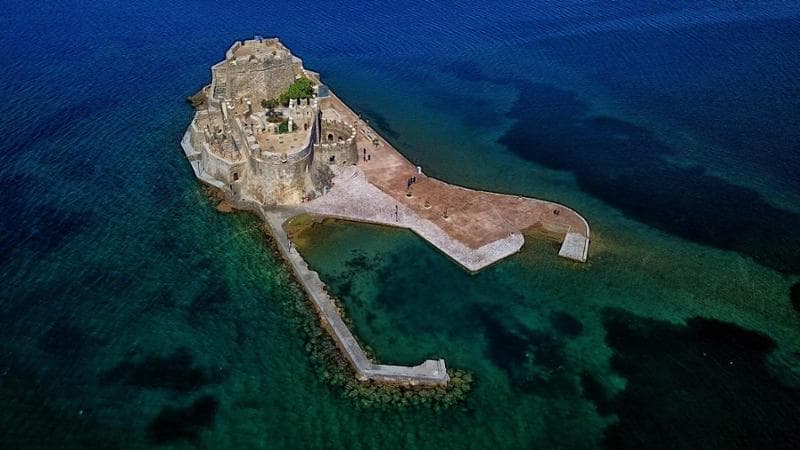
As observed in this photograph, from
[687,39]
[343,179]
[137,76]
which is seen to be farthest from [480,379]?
[687,39]

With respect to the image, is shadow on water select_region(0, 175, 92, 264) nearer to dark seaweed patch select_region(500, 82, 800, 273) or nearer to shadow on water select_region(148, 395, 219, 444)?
shadow on water select_region(148, 395, 219, 444)

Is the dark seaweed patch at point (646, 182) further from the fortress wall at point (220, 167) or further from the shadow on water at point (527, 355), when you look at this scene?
the fortress wall at point (220, 167)

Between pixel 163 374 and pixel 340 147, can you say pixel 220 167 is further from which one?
pixel 163 374

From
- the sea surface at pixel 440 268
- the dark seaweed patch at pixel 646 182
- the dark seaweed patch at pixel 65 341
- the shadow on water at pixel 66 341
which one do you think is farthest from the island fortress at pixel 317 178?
the dark seaweed patch at pixel 65 341

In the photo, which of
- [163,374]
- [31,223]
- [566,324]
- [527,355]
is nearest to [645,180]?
[566,324]

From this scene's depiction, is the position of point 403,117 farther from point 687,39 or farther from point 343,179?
point 687,39

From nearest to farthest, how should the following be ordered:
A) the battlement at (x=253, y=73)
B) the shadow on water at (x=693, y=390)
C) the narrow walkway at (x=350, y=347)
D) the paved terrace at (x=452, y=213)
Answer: the shadow on water at (x=693, y=390) < the narrow walkway at (x=350, y=347) < the paved terrace at (x=452, y=213) < the battlement at (x=253, y=73)
